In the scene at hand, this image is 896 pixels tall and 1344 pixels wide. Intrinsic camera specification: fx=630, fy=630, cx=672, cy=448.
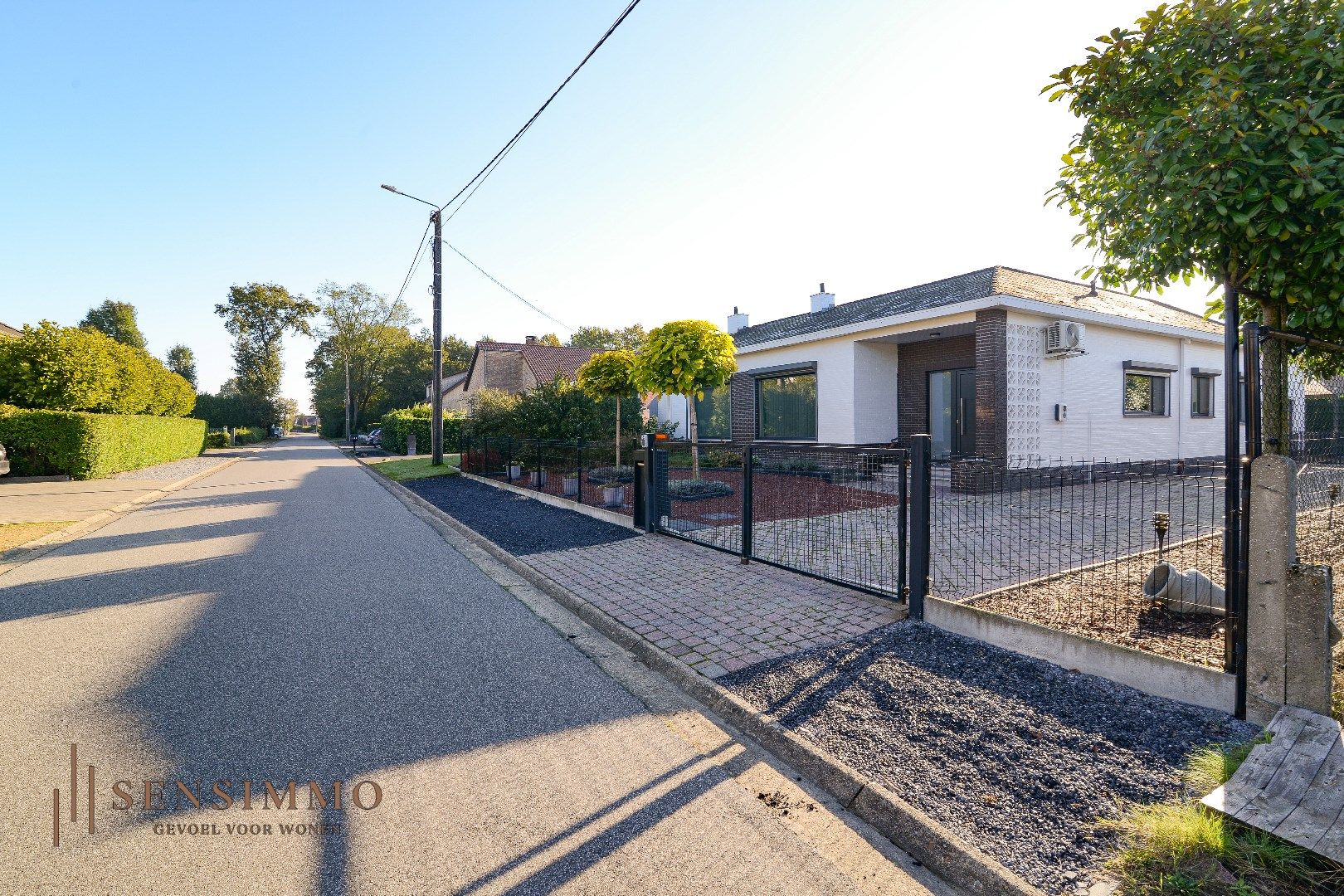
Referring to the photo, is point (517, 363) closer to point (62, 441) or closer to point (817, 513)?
point (62, 441)

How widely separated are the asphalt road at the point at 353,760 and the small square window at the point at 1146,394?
45.2 ft

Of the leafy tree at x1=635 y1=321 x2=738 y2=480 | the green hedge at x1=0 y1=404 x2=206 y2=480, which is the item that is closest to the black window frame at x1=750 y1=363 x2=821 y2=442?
the leafy tree at x1=635 y1=321 x2=738 y2=480

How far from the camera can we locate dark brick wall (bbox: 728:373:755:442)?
16641 mm

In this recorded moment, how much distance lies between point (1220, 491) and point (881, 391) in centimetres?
1013

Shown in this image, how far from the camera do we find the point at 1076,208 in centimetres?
425

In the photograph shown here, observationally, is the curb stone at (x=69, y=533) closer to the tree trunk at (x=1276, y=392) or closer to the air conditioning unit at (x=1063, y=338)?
the tree trunk at (x=1276, y=392)

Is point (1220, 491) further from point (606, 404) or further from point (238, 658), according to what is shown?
point (606, 404)

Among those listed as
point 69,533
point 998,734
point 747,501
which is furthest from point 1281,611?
point 69,533

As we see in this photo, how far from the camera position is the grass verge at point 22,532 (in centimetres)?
807

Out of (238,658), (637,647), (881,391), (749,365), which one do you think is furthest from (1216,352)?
(238,658)

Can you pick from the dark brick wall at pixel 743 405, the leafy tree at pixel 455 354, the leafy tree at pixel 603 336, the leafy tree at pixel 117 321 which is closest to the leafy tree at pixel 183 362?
the leafy tree at pixel 117 321

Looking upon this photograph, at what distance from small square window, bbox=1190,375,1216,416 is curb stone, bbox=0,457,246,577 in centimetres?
2111

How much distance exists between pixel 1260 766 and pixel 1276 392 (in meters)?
2.50

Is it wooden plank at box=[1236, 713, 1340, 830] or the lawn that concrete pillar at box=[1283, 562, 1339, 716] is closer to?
wooden plank at box=[1236, 713, 1340, 830]
